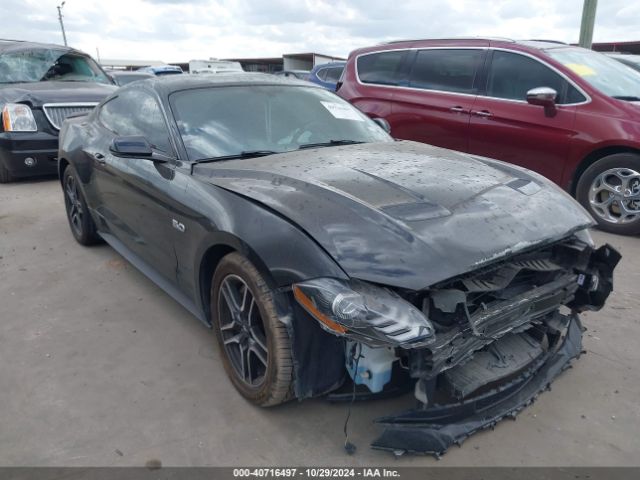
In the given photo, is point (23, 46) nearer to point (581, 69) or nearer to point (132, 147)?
point (132, 147)

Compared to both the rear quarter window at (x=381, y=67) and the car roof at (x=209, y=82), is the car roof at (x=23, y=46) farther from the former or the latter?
the car roof at (x=209, y=82)

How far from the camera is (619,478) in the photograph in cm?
198

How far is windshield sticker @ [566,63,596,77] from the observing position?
16.4 feet

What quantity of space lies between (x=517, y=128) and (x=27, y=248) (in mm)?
4814

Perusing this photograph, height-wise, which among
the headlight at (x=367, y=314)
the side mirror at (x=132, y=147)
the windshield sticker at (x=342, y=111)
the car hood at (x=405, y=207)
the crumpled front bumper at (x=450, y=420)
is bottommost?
the crumpled front bumper at (x=450, y=420)

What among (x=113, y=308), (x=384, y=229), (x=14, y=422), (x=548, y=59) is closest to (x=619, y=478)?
(x=384, y=229)

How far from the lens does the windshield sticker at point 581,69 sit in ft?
16.4

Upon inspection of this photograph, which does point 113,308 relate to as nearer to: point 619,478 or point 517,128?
point 619,478

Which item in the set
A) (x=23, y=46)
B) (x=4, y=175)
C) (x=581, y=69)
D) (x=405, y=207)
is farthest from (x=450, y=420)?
(x=23, y=46)

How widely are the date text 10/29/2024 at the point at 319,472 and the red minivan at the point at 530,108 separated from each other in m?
3.73

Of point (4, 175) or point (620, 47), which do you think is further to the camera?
point (620, 47)

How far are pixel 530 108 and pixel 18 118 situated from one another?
19.9 ft

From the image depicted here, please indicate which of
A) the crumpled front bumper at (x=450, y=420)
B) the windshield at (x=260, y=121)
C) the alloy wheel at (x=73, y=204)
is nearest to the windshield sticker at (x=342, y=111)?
the windshield at (x=260, y=121)

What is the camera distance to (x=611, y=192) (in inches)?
183
